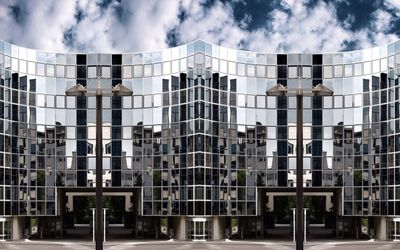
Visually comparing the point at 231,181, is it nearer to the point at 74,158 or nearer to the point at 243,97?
the point at 243,97

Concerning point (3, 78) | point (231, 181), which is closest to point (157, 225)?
point (231, 181)

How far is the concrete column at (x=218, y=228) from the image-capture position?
79.8 metres

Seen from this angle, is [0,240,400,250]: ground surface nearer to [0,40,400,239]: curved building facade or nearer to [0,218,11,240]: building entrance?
[0,218,11,240]: building entrance

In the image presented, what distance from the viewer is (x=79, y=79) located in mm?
83562

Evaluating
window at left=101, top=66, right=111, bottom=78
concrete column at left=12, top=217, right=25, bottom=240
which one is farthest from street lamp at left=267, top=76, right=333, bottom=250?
concrete column at left=12, top=217, right=25, bottom=240

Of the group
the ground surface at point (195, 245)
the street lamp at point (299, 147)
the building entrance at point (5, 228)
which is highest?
the street lamp at point (299, 147)

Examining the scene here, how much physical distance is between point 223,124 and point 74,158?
1751cm

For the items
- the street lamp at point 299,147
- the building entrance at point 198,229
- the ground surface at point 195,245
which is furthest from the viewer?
the building entrance at point 198,229

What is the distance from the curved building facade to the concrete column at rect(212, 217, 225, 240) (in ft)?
0.63

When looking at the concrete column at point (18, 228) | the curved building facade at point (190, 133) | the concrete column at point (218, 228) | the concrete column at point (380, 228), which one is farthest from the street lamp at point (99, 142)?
the concrete column at point (380, 228)

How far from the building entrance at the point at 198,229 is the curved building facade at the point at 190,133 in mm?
160

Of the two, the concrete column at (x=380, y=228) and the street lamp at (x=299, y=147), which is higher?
the street lamp at (x=299, y=147)

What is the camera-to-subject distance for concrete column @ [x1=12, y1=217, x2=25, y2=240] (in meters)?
81.3

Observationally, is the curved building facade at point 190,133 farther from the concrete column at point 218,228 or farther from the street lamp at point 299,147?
the street lamp at point 299,147
